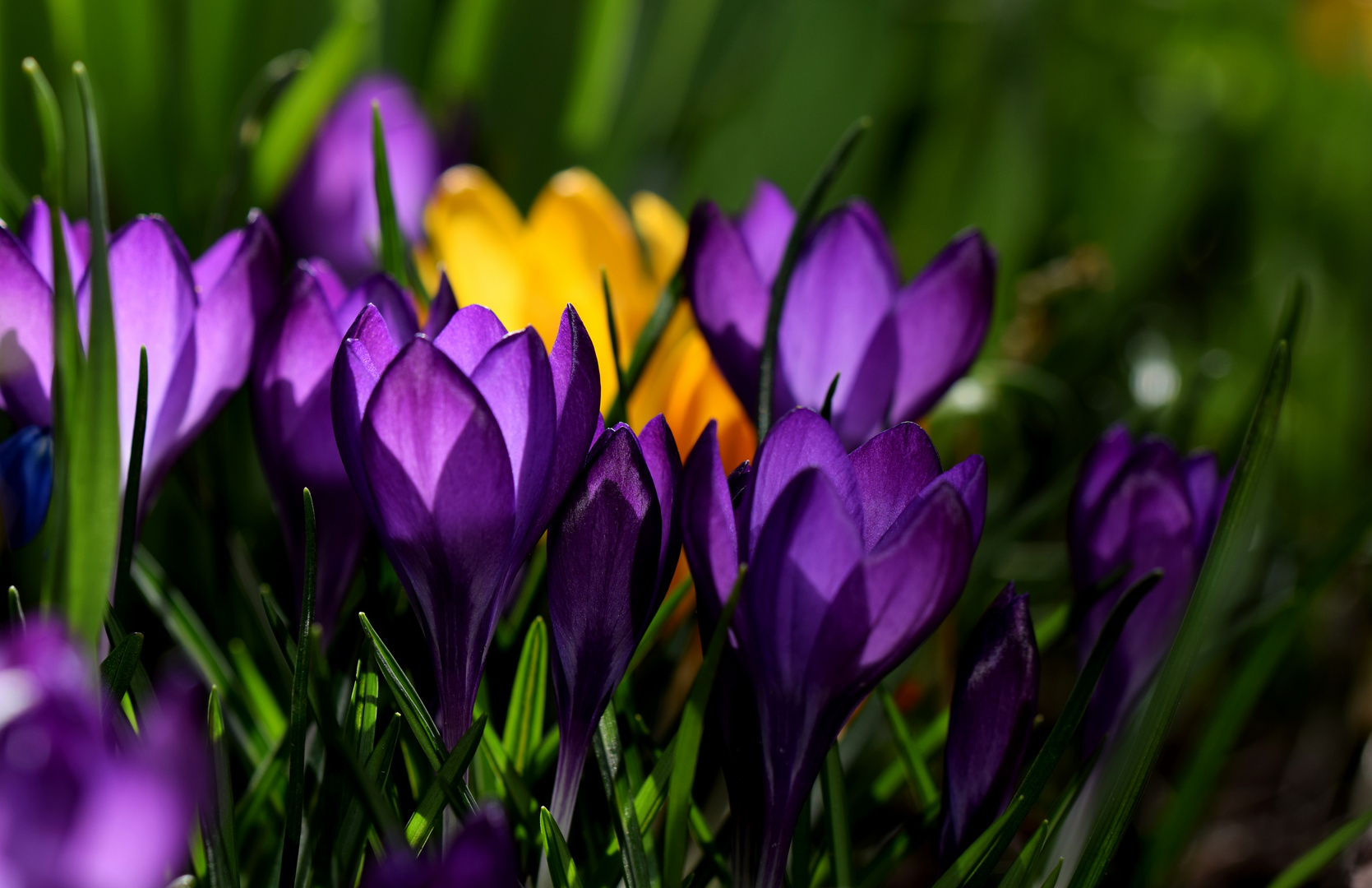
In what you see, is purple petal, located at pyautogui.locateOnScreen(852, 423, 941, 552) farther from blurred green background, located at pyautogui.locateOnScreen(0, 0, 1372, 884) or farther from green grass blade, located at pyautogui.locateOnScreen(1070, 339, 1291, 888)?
blurred green background, located at pyautogui.locateOnScreen(0, 0, 1372, 884)

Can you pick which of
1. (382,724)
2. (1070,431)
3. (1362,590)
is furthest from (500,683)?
(1362,590)

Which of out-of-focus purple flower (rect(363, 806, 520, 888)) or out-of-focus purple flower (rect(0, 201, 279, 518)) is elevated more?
out-of-focus purple flower (rect(0, 201, 279, 518))

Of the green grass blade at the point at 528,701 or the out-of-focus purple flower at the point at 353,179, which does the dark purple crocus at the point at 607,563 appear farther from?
the out-of-focus purple flower at the point at 353,179

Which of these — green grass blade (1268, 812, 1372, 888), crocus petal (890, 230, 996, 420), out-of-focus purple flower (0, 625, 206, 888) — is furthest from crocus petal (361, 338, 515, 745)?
green grass blade (1268, 812, 1372, 888)

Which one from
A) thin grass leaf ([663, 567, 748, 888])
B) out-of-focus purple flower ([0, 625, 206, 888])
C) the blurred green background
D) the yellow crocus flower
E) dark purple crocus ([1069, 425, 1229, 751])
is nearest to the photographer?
out-of-focus purple flower ([0, 625, 206, 888])

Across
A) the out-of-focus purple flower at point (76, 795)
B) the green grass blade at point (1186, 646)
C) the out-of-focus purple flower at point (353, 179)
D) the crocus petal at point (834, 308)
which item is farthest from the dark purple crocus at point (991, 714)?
the out-of-focus purple flower at point (353, 179)

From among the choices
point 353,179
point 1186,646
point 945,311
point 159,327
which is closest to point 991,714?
point 1186,646

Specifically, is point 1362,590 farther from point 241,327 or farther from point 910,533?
point 241,327
